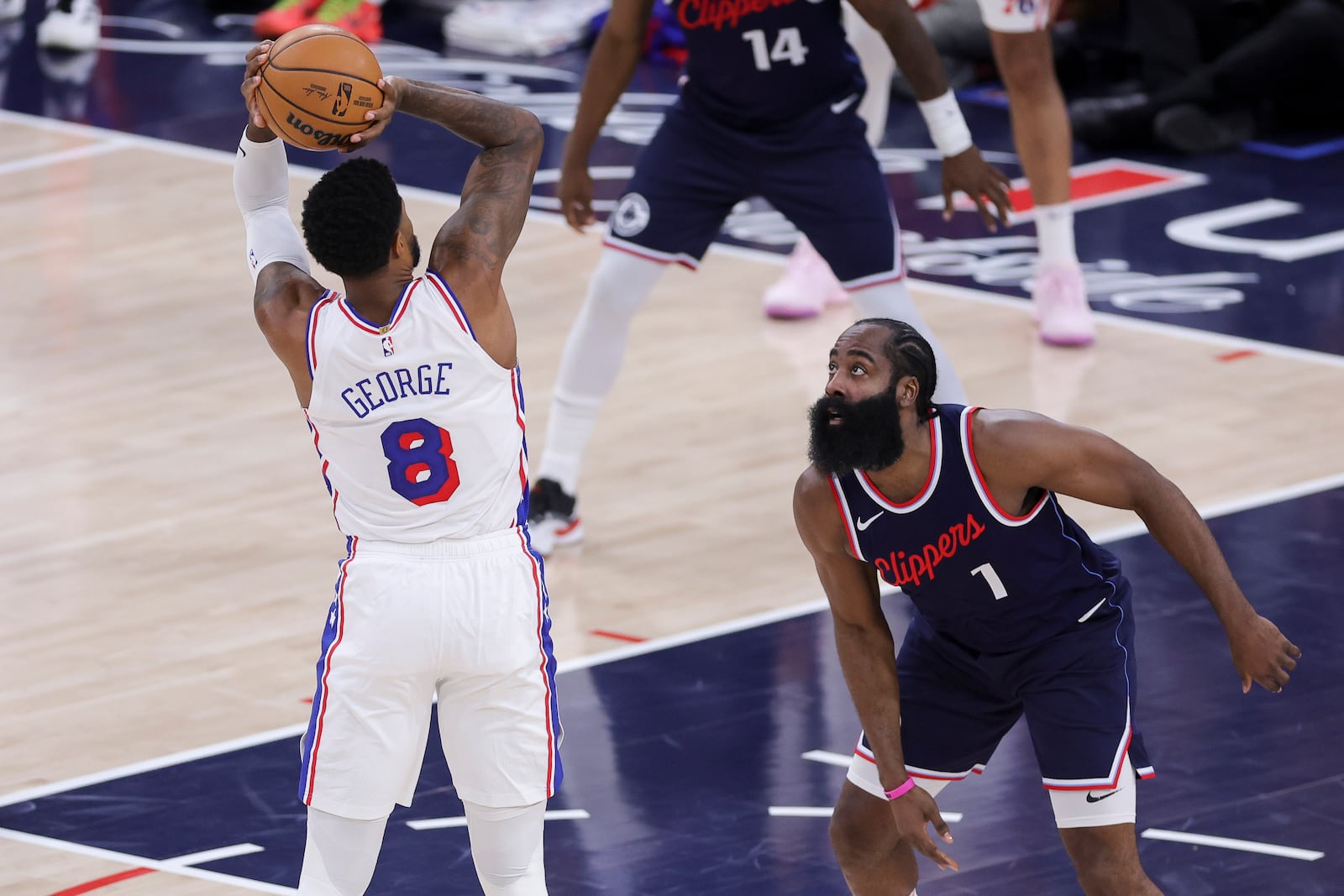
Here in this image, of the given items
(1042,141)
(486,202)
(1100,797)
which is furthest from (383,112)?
(1042,141)

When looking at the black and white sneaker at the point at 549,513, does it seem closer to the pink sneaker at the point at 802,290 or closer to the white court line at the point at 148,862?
the white court line at the point at 148,862

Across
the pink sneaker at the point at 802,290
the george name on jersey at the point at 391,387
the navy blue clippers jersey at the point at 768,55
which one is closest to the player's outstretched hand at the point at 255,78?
the george name on jersey at the point at 391,387

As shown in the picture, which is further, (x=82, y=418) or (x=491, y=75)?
(x=491, y=75)

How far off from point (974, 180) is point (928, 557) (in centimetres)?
261

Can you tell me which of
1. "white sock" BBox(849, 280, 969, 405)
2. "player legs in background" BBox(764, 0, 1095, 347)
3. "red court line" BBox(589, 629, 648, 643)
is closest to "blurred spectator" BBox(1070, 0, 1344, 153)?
"player legs in background" BBox(764, 0, 1095, 347)

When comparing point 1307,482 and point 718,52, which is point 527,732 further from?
point 1307,482

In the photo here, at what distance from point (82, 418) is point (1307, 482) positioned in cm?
407

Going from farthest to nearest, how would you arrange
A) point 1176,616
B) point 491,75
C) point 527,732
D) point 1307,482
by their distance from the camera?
point 491,75 < point 1307,482 < point 1176,616 < point 527,732

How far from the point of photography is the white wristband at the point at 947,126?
644cm

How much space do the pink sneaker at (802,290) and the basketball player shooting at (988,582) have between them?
4.55 meters

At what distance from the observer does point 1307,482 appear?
6965 millimetres

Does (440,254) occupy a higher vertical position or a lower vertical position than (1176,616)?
higher

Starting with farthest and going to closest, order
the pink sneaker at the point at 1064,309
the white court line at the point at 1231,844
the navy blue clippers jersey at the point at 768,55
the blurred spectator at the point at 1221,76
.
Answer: the blurred spectator at the point at 1221,76, the pink sneaker at the point at 1064,309, the navy blue clippers jersey at the point at 768,55, the white court line at the point at 1231,844

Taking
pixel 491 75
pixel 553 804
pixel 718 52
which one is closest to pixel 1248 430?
pixel 718 52
